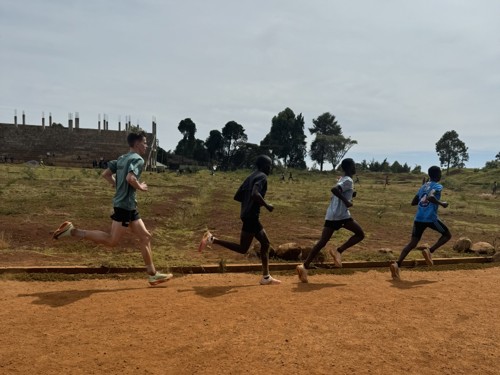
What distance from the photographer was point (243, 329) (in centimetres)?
408

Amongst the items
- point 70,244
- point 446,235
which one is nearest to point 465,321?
point 446,235

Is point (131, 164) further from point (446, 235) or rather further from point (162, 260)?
point (446, 235)

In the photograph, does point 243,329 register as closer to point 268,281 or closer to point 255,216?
point 268,281

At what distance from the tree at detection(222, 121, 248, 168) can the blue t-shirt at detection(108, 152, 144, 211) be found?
69080mm

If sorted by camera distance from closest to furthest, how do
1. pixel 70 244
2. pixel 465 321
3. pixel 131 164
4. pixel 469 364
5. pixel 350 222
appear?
pixel 469 364
pixel 465 321
pixel 131 164
pixel 350 222
pixel 70 244

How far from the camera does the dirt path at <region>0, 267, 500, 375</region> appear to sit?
11.3 feet

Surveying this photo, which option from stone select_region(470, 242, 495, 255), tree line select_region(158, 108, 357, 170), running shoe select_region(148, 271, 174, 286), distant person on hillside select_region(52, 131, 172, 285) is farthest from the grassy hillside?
tree line select_region(158, 108, 357, 170)

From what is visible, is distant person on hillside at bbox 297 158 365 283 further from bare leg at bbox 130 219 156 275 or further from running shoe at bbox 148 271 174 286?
bare leg at bbox 130 219 156 275

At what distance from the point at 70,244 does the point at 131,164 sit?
4081 mm

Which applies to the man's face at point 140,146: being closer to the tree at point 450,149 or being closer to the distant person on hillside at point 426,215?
the distant person on hillside at point 426,215

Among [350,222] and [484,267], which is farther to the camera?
[484,267]

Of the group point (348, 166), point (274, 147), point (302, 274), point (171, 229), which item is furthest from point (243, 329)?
point (274, 147)

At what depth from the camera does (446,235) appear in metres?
6.87

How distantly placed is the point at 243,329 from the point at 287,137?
72456 millimetres
